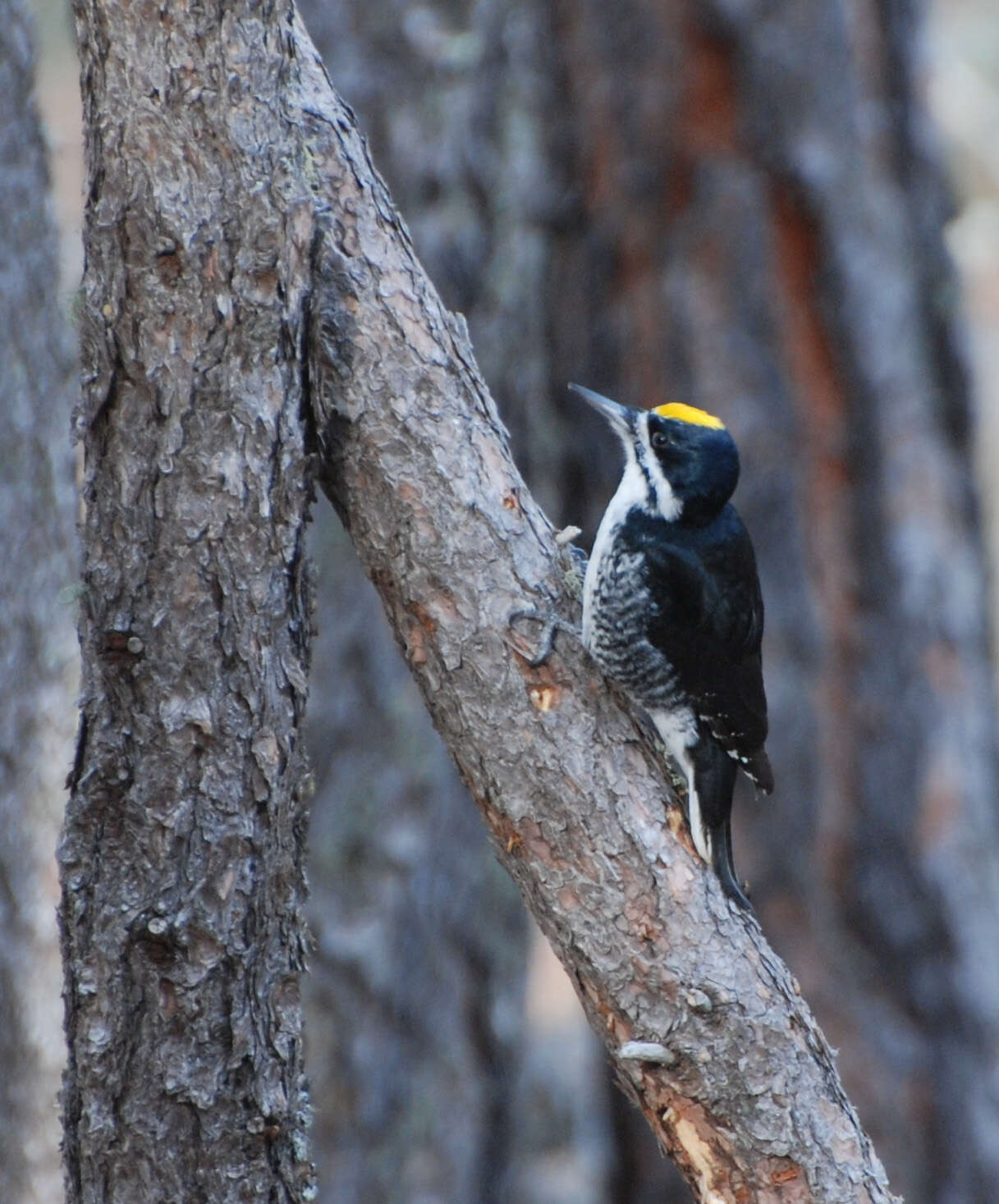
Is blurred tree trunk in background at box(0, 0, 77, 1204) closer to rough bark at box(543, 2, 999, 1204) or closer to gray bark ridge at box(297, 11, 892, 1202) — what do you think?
gray bark ridge at box(297, 11, 892, 1202)

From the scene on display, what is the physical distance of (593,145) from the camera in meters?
5.46

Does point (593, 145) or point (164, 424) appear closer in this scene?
point (164, 424)

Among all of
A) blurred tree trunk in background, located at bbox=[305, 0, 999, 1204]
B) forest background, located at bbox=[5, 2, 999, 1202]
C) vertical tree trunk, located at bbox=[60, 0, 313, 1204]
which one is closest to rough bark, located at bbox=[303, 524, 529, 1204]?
forest background, located at bbox=[5, 2, 999, 1202]

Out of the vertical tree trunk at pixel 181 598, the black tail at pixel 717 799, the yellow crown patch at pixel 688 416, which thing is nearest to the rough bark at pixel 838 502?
the yellow crown patch at pixel 688 416

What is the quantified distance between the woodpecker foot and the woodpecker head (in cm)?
80

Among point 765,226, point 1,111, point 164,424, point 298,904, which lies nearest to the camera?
point 164,424

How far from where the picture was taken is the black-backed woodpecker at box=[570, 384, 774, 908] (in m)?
3.28

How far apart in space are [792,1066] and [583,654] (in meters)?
0.86

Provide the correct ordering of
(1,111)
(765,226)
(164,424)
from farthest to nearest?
(765,226) → (1,111) → (164,424)

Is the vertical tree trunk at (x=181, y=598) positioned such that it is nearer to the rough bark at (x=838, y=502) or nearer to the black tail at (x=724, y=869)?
the black tail at (x=724, y=869)

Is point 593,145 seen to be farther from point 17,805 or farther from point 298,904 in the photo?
point 298,904

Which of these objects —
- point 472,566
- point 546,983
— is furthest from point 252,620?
point 546,983

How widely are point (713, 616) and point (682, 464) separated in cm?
38

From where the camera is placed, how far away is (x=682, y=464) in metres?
3.40
